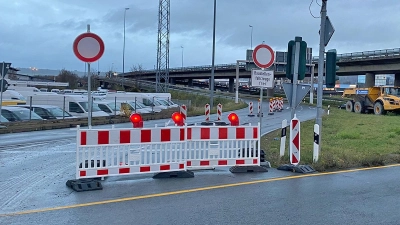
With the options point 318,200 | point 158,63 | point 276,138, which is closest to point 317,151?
point 318,200

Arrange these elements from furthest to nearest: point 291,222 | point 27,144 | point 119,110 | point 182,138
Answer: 1. point 119,110
2. point 27,144
3. point 182,138
4. point 291,222

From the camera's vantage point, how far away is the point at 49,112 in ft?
82.1

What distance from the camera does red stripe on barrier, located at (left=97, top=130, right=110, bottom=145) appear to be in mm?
8156

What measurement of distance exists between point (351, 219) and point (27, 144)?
→ 11357 millimetres

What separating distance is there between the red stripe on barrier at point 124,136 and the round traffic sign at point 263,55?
3.95 metres

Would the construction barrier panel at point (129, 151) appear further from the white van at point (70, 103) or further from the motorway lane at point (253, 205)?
the white van at point (70, 103)

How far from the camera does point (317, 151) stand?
10469 millimetres

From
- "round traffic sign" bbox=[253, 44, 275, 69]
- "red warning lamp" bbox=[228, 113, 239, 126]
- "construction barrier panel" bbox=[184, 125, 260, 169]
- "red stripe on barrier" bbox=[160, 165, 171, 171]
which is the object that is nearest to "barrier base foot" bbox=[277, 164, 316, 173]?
"construction barrier panel" bbox=[184, 125, 260, 169]

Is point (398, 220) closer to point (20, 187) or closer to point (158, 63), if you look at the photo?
point (20, 187)

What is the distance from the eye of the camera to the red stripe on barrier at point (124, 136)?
330 inches

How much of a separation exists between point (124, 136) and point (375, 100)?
3227 centimetres

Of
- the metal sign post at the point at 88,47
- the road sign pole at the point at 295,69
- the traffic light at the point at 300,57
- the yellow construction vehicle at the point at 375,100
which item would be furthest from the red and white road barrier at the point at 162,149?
the yellow construction vehicle at the point at 375,100

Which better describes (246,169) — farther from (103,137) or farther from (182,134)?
(103,137)

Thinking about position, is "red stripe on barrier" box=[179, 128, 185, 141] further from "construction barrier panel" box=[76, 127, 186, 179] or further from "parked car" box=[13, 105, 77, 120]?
"parked car" box=[13, 105, 77, 120]
